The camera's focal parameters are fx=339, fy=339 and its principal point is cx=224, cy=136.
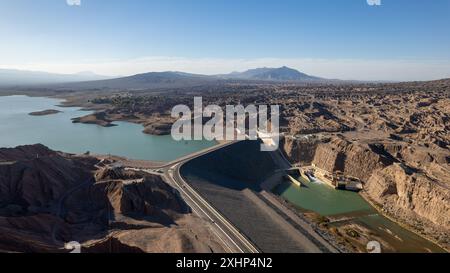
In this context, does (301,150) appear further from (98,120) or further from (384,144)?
(98,120)

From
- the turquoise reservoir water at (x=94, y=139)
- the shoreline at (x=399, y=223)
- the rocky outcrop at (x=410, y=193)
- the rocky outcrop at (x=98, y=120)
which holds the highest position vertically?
the rocky outcrop at (x=98, y=120)

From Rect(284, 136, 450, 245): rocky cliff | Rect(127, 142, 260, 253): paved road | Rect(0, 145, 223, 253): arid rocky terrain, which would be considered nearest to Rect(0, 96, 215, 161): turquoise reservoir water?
Rect(127, 142, 260, 253): paved road

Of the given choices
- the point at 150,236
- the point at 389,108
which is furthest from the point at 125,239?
the point at 389,108

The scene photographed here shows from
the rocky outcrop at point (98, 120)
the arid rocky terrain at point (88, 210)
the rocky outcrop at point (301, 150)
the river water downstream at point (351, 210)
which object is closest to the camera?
the arid rocky terrain at point (88, 210)

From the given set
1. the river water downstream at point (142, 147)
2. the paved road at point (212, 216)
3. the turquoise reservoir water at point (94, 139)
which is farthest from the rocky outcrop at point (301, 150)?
the paved road at point (212, 216)

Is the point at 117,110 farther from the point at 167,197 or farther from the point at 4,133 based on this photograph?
the point at 167,197

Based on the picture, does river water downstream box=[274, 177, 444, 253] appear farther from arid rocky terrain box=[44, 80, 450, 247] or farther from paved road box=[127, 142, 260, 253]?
paved road box=[127, 142, 260, 253]

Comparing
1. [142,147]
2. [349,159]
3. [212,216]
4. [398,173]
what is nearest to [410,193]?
[398,173]

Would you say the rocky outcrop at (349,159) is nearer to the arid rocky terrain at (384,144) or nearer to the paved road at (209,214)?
the arid rocky terrain at (384,144)
